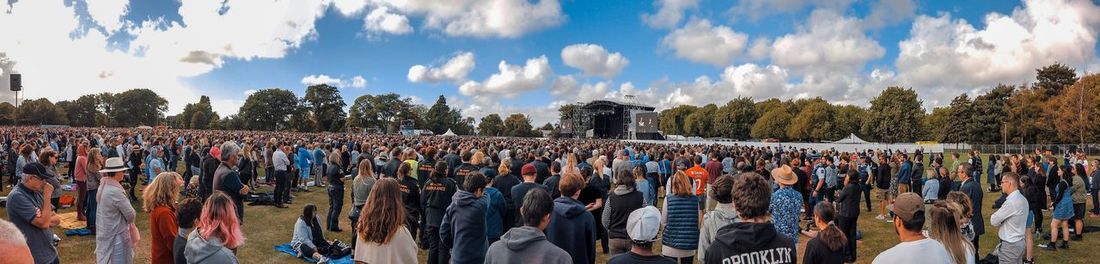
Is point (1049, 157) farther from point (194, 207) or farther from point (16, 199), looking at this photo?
point (16, 199)

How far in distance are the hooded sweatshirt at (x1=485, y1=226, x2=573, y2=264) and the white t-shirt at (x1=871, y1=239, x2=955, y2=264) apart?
165cm

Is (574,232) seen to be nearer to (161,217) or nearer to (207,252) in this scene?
→ (207,252)

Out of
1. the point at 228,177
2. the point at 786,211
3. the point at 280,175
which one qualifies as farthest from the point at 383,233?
the point at 280,175

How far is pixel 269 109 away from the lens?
90.4 m

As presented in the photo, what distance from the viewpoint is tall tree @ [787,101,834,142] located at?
66750 millimetres

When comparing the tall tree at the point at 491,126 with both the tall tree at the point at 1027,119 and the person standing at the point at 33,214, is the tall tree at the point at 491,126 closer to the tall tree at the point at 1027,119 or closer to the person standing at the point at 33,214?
the tall tree at the point at 1027,119

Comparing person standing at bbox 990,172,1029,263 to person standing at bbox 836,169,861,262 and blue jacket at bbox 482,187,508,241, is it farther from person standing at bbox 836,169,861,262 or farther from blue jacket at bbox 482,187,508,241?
blue jacket at bbox 482,187,508,241

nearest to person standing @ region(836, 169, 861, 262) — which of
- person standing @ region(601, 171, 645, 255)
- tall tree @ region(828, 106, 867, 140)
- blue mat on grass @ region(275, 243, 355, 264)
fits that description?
person standing @ region(601, 171, 645, 255)

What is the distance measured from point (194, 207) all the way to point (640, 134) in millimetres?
49855

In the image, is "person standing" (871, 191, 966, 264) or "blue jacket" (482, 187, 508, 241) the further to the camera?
"blue jacket" (482, 187, 508, 241)

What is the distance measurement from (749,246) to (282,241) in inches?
307

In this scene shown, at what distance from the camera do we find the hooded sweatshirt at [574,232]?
14.1 ft

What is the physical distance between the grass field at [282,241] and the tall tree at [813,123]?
59721 millimetres

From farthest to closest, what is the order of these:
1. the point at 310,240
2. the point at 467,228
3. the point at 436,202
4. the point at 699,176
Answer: the point at 699,176 → the point at 310,240 → the point at 436,202 → the point at 467,228
